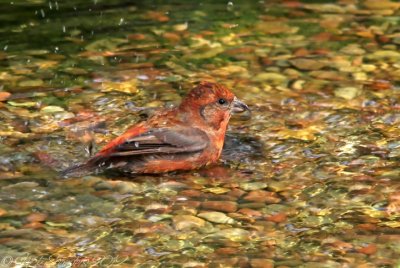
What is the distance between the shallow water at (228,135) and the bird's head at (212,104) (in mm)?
300

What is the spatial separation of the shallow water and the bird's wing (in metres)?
0.22

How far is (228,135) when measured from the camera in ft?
29.3

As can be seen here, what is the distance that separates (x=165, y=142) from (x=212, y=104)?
642 mm

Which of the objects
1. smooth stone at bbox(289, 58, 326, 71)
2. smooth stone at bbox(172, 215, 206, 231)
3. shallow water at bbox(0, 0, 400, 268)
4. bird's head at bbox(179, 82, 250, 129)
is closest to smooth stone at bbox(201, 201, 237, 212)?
shallow water at bbox(0, 0, 400, 268)

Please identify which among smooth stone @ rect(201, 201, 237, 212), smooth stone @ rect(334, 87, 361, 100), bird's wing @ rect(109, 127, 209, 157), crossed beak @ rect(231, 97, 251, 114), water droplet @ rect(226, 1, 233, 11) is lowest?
smooth stone @ rect(201, 201, 237, 212)

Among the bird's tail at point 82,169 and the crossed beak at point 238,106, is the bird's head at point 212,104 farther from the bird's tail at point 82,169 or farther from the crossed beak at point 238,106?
the bird's tail at point 82,169

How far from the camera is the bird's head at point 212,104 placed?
27.7 ft

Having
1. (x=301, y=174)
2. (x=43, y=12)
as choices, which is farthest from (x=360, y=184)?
(x=43, y=12)

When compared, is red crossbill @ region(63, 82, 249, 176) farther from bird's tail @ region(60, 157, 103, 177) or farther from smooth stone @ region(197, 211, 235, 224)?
smooth stone @ region(197, 211, 235, 224)

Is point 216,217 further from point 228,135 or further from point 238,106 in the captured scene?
point 228,135

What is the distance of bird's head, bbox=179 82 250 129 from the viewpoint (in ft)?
27.7

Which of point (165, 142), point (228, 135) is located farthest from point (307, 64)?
point (165, 142)

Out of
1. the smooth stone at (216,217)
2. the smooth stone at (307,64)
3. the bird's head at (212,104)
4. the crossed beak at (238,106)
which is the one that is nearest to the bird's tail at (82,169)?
the bird's head at (212,104)

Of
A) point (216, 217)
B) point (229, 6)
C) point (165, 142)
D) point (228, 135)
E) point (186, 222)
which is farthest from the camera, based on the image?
point (229, 6)
